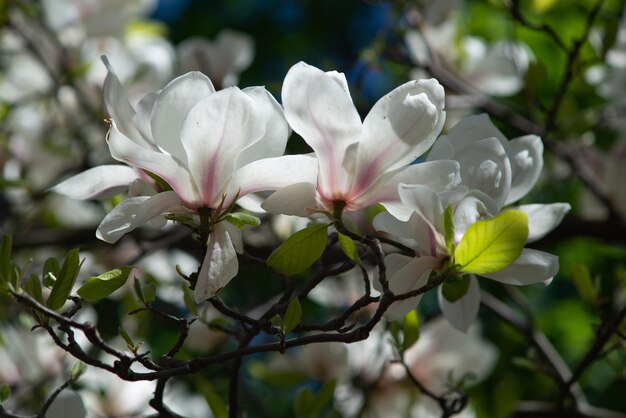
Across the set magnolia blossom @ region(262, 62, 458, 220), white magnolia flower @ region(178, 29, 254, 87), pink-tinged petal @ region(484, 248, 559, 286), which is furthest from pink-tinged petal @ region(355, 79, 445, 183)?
white magnolia flower @ region(178, 29, 254, 87)

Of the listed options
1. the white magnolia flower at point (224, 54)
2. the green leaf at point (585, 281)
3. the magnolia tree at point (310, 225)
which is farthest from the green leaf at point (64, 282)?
the white magnolia flower at point (224, 54)

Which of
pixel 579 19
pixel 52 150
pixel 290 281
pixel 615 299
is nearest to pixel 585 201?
pixel 615 299

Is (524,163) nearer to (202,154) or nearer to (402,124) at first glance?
(402,124)

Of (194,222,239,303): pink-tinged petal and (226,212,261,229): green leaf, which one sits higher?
(226,212,261,229): green leaf

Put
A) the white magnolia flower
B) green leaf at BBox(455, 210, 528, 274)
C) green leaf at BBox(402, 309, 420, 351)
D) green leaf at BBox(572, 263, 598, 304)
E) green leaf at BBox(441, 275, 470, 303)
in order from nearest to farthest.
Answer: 1. green leaf at BBox(455, 210, 528, 274)
2. green leaf at BBox(441, 275, 470, 303)
3. green leaf at BBox(402, 309, 420, 351)
4. green leaf at BBox(572, 263, 598, 304)
5. the white magnolia flower

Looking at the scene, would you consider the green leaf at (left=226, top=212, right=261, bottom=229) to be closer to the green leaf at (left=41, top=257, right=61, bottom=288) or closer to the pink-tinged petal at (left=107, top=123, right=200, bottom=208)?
the pink-tinged petal at (left=107, top=123, right=200, bottom=208)

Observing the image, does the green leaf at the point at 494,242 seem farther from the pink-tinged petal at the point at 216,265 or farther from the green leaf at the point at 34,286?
the green leaf at the point at 34,286

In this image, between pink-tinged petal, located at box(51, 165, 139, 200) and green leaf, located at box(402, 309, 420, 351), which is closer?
pink-tinged petal, located at box(51, 165, 139, 200)

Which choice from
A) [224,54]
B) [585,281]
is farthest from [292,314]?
[224,54]
